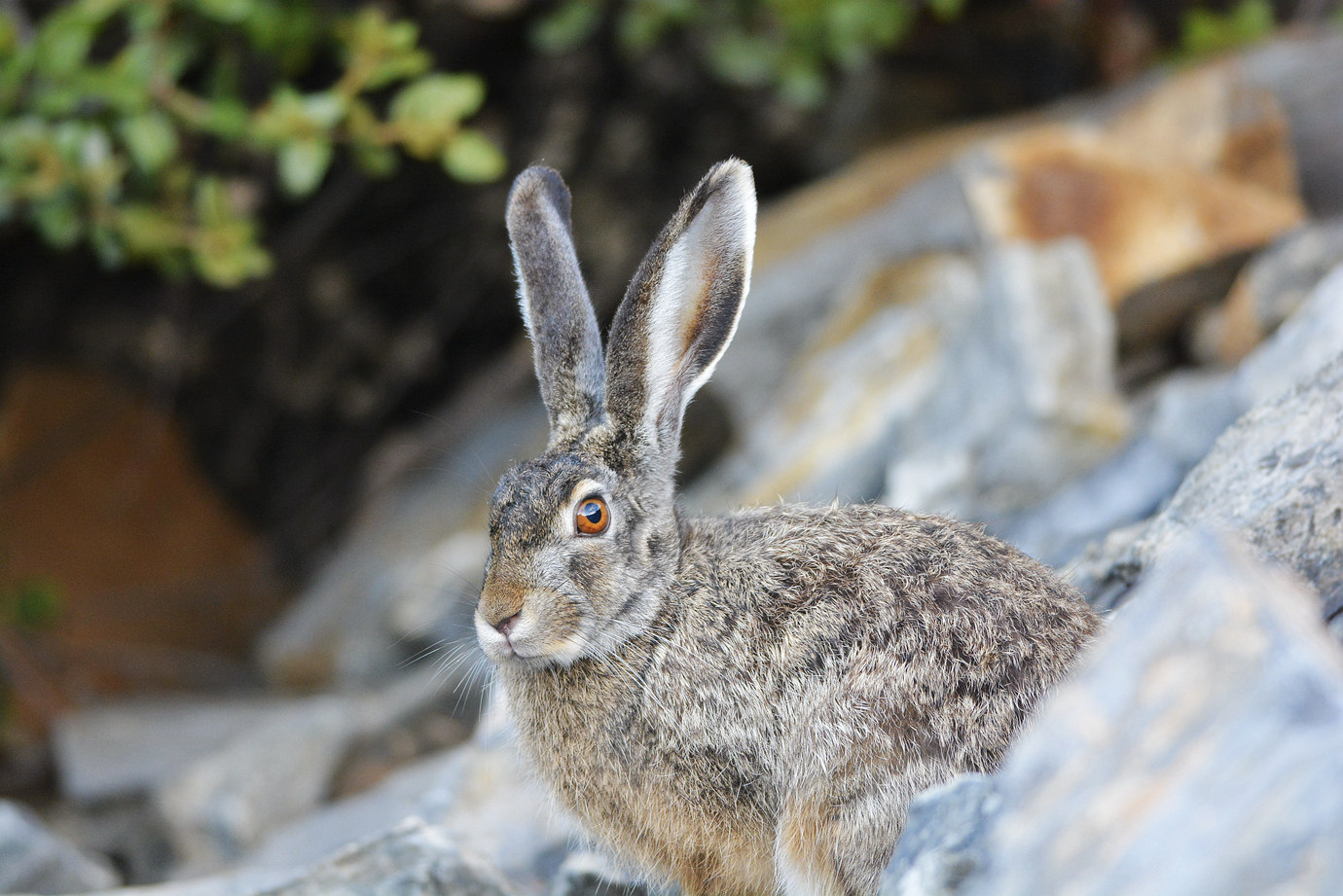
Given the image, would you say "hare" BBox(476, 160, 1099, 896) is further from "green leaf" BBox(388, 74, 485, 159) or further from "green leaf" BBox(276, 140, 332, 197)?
"green leaf" BBox(276, 140, 332, 197)

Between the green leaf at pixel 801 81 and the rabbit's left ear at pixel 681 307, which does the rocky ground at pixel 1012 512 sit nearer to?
the green leaf at pixel 801 81

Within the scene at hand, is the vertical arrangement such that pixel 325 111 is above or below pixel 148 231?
above

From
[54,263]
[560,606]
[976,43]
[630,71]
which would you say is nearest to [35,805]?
[54,263]

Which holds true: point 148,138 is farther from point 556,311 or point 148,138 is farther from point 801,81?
point 801,81

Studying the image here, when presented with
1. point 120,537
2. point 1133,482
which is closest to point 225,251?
point 120,537

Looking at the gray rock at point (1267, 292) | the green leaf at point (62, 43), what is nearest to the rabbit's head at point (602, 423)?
the green leaf at point (62, 43)

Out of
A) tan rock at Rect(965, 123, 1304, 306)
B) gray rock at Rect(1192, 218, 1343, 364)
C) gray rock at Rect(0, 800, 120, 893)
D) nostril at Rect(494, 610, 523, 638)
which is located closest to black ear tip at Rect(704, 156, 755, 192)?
nostril at Rect(494, 610, 523, 638)

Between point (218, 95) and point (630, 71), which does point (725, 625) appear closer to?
point (218, 95)
